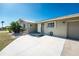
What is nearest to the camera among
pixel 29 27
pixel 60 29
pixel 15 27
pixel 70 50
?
pixel 70 50

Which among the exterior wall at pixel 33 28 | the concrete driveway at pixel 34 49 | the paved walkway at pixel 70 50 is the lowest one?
the concrete driveway at pixel 34 49

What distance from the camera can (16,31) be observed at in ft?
59.5

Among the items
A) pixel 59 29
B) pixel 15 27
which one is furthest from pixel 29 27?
pixel 59 29

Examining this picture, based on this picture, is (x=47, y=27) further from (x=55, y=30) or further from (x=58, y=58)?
(x=58, y=58)

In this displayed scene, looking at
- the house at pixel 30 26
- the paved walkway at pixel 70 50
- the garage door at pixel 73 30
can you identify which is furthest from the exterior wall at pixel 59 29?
the house at pixel 30 26

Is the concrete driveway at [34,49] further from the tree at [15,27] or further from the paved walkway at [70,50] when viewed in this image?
the tree at [15,27]

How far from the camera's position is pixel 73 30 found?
10.5 meters

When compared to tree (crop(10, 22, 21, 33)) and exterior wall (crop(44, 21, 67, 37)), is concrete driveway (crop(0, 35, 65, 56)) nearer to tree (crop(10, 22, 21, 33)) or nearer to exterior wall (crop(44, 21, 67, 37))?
exterior wall (crop(44, 21, 67, 37))

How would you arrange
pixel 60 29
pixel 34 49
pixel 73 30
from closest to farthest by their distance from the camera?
1. pixel 34 49
2. pixel 73 30
3. pixel 60 29

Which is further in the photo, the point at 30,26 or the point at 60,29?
the point at 30,26

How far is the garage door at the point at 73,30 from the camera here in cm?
1003

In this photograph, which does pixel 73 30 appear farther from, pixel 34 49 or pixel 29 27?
pixel 29 27

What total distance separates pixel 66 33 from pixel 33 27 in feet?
29.6

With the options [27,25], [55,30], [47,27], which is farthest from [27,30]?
[55,30]
